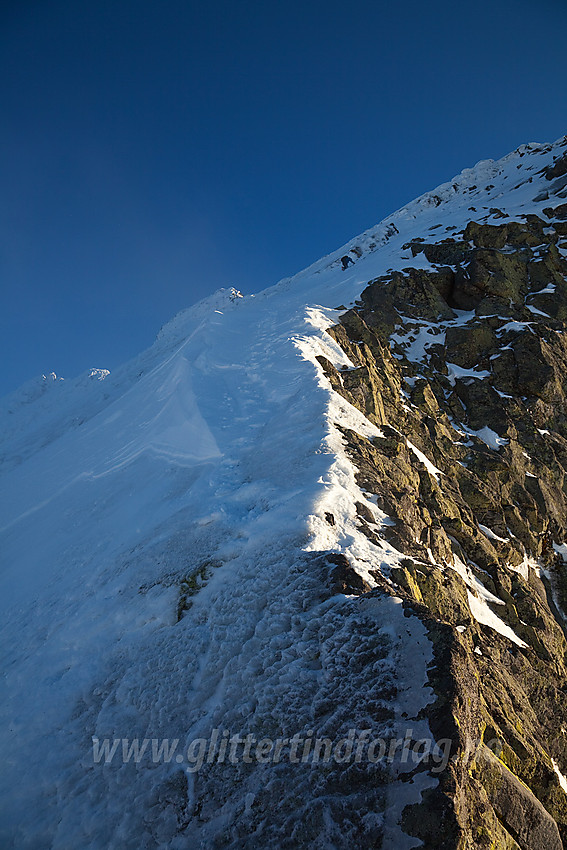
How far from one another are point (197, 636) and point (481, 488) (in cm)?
1584

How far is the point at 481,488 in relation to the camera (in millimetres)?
18891

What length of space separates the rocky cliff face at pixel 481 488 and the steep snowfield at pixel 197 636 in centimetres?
62

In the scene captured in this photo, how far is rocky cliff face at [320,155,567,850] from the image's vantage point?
16.0 ft

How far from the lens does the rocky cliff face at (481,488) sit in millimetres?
4863

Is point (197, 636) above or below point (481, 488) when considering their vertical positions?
above

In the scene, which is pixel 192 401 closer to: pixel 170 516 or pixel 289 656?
pixel 170 516

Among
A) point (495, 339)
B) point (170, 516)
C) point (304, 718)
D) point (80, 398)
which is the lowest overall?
point (495, 339)

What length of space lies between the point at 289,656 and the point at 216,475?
22.0 feet

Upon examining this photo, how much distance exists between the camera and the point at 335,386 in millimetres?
16812

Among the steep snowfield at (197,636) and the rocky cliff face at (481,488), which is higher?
the steep snowfield at (197,636)

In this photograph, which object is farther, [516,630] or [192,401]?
[192,401]

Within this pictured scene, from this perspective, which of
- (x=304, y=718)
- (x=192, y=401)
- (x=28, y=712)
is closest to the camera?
(x=304, y=718)

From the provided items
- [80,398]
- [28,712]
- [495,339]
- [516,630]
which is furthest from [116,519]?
[80,398]

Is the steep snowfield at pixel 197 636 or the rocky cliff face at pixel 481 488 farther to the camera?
the steep snowfield at pixel 197 636
